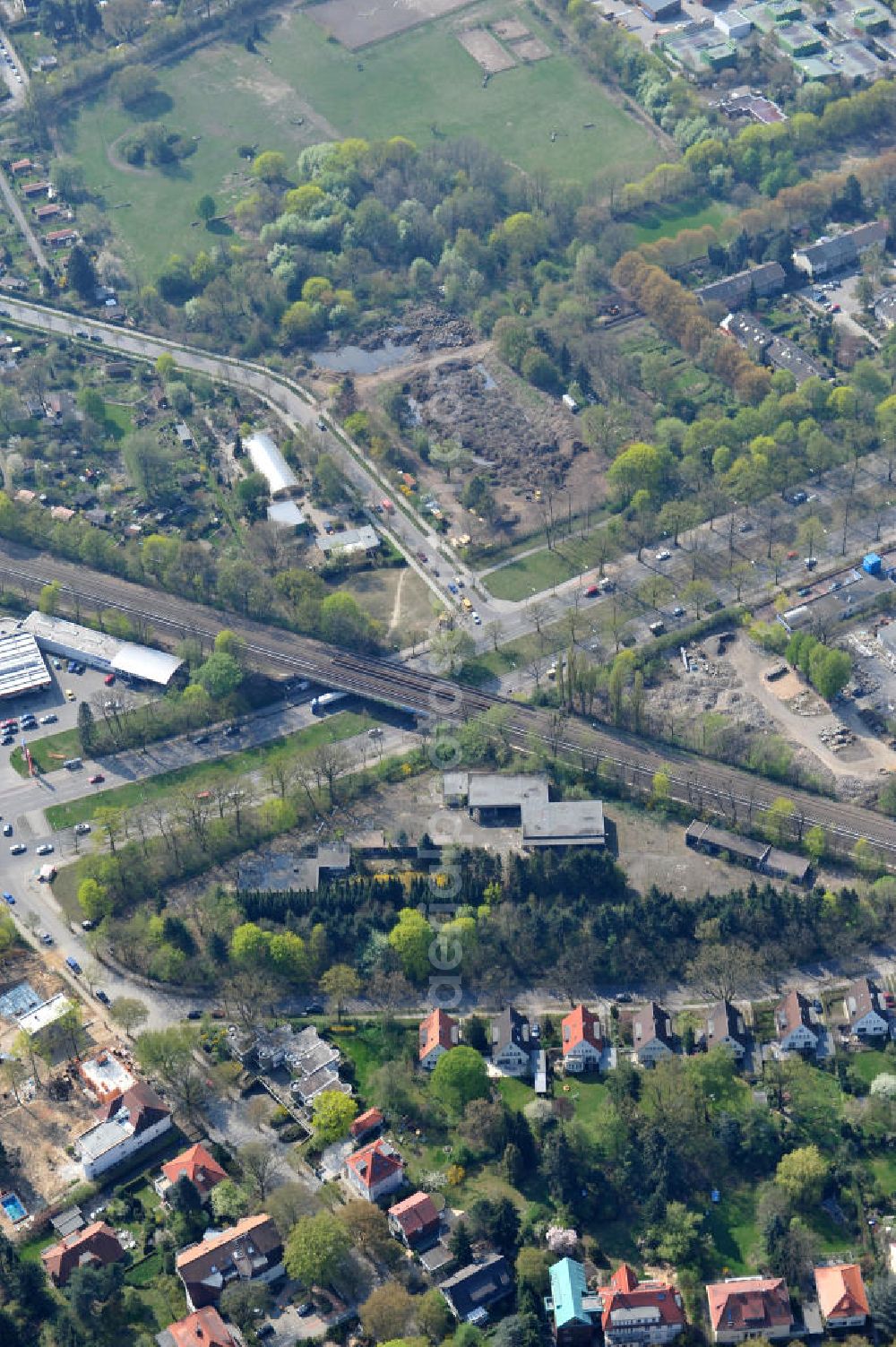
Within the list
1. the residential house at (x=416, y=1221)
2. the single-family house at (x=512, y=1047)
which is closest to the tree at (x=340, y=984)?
the single-family house at (x=512, y=1047)

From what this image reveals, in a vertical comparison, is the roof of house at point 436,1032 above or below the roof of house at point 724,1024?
above

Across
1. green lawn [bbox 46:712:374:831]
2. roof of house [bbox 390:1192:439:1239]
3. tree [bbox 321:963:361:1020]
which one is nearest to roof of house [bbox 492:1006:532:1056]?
tree [bbox 321:963:361:1020]

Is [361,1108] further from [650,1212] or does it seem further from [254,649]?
[254,649]

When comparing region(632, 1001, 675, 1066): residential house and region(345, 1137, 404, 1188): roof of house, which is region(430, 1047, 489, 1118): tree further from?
region(632, 1001, 675, 1066): residential house

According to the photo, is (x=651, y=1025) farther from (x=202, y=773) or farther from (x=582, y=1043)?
(x=202, y=773)

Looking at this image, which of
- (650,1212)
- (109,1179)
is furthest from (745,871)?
(109,1179)

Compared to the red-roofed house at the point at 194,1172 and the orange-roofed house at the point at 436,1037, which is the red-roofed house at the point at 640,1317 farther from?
the red-roofed house at the point at 194,1172
